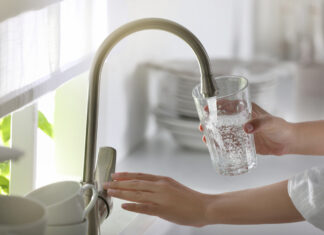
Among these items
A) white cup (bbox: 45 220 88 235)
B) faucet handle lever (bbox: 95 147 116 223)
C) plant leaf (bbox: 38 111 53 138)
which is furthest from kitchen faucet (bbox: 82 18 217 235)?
plant leaf (bbox: 38 111 53 138)

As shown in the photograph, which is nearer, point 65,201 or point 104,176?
point 65,201

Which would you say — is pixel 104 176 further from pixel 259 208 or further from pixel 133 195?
pixel 259 208

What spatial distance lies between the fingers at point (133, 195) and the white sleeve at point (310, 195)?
238 mm

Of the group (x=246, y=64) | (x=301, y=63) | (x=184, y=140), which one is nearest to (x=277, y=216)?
(x=184, y=140)

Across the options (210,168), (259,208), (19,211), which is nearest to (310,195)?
(259,208)

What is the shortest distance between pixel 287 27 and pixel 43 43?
1.73 metres

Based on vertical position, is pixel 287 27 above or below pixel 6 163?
below

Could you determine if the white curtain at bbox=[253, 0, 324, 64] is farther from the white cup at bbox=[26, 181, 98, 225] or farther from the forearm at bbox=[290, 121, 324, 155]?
the white cup at bbox=[26, 181, 98, 225]

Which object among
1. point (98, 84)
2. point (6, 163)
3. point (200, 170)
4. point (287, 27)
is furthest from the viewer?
point (287, 27)

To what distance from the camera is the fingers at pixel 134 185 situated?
107cm

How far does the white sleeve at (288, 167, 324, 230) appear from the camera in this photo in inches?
43.3

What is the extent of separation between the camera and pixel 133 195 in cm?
107

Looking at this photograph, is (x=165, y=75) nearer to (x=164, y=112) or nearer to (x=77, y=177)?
(x=164, y=112)

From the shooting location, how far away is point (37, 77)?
3.70 ft
